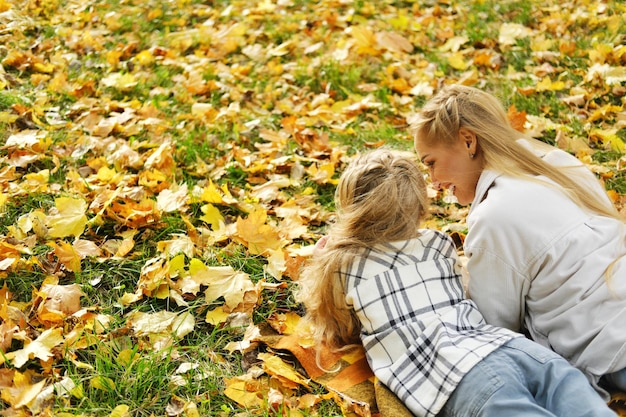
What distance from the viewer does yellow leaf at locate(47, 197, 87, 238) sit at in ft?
9.54

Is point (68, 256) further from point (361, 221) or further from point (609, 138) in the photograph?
point (609, 138)

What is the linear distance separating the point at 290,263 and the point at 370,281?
2.00ft

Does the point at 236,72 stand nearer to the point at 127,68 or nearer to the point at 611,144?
the point at 127,68

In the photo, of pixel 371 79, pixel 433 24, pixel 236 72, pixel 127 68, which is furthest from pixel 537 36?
pixel 127 68

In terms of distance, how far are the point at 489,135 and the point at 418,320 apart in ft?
2.55

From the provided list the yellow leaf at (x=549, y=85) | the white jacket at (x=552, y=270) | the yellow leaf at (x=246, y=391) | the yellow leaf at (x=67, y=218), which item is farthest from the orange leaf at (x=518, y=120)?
the yellow leaf at (x=67, y=218)

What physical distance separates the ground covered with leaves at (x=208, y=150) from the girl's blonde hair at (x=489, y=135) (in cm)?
73

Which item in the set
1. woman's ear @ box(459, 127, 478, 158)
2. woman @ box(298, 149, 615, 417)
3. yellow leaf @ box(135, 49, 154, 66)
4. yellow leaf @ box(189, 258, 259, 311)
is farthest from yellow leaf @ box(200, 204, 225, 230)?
yellow leaf @ box(135, 49, 154, 66)

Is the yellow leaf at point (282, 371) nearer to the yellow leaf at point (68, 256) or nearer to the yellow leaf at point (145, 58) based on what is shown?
the yellow leaf at point (68, 256)

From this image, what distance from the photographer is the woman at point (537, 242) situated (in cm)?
216

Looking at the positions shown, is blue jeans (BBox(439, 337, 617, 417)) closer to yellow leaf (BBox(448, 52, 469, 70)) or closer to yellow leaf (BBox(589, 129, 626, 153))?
yellow leaf (BBox(589, 129, 626, 153))

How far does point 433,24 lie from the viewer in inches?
212

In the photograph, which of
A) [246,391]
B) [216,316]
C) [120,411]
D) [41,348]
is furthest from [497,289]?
[41,348]

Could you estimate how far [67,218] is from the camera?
295 cm
